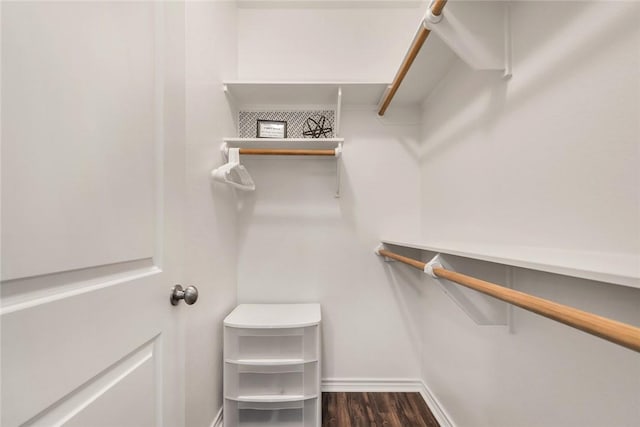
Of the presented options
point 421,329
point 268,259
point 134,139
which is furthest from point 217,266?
point 421,329

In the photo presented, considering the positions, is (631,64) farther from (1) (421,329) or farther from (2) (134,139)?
(1) (421,329)

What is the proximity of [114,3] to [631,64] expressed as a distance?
1.12 metres

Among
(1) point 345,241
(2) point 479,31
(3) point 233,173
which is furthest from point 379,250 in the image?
(2) point 479,31

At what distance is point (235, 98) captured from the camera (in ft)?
5.76

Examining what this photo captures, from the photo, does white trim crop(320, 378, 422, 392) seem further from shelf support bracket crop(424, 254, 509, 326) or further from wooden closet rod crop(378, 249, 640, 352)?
wooden closet rod crop(378, 249, 640, 352)

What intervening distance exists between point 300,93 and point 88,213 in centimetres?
143

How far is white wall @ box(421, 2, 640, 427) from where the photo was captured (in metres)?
0.62

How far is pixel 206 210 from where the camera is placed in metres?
1.30

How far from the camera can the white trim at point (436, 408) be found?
1444 millimetres

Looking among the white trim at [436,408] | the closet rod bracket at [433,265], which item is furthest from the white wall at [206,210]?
the white trim at [436,408]

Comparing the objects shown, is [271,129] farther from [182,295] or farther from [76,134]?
[76,134]

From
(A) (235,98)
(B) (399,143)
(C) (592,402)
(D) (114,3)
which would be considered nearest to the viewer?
(D) (114,3)

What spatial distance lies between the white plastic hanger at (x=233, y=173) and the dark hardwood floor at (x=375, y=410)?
1380mm

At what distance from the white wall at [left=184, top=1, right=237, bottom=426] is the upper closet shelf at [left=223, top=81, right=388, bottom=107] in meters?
0.14
